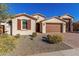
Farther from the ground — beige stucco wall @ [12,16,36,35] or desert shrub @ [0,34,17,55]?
beige stucco wall @ [12,16,36,35]

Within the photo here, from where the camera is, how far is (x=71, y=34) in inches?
719

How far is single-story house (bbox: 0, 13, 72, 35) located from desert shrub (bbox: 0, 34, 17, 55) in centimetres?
48

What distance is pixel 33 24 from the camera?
18.3m

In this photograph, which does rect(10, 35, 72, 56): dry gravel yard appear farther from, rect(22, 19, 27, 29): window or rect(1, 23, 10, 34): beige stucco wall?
rect(1, 23, 10, 34): beige stucco wall

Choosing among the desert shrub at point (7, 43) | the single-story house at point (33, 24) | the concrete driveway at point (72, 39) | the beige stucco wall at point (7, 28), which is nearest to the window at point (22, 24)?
the single-story house at point (33, 24)

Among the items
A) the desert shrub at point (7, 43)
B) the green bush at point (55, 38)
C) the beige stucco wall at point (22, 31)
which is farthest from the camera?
the beige stucco wall at point (22, 31)

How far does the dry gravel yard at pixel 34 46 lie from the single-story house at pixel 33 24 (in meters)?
0.63

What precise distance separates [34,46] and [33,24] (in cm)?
173

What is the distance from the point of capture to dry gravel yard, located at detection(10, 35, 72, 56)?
673 inches

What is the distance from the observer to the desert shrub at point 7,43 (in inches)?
666

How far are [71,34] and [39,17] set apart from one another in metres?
2.63

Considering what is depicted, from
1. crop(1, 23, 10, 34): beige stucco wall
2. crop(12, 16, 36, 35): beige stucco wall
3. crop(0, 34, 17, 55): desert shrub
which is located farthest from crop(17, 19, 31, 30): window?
crop(0, 34, 17, 55): desert shrub

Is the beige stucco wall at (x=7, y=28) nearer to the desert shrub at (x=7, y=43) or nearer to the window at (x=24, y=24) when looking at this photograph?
the desert shrub at (x=7, y=43)

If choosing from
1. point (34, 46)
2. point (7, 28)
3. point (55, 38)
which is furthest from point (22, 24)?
point (55, 38)
